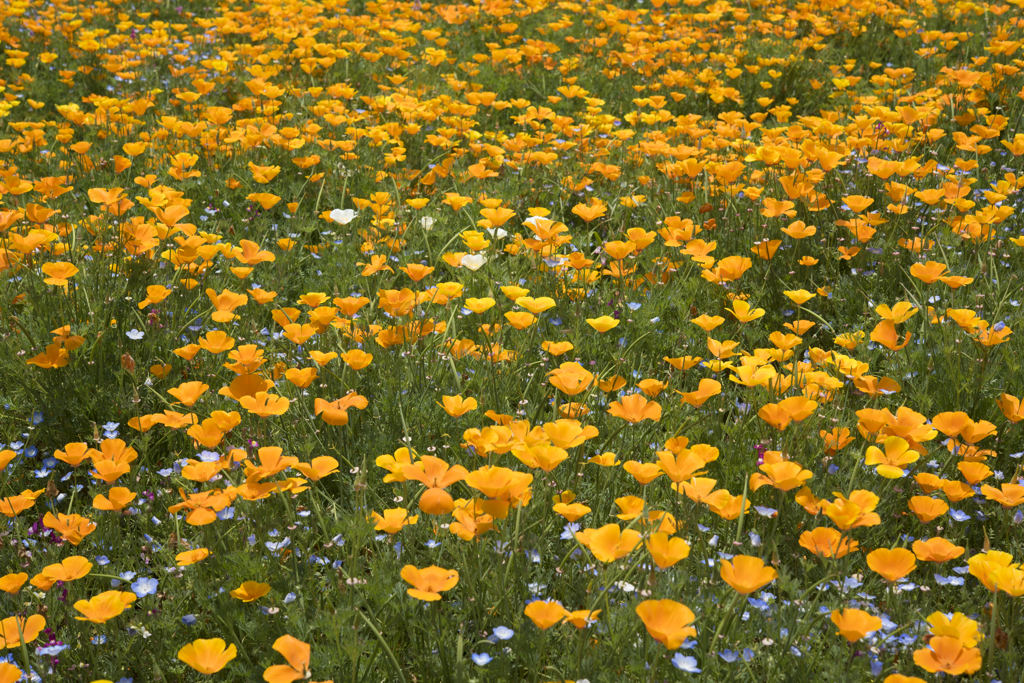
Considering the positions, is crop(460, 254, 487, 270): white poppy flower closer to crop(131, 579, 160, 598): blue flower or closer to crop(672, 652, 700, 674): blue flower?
crop(131, 579, 160, 598): blue flower

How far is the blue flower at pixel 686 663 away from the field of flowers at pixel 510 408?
0.04 metres

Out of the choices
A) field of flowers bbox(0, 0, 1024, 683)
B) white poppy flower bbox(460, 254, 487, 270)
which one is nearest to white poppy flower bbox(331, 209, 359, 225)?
field of flowers bbox(0, 0, 1024, 683)

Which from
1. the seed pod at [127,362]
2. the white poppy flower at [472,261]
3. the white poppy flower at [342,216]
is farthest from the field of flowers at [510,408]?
the white poppy flower at [342,216]

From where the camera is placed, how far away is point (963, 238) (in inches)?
140

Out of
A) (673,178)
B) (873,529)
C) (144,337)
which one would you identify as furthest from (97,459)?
(673,178)

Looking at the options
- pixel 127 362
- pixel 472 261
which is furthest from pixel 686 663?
pixel 127 362

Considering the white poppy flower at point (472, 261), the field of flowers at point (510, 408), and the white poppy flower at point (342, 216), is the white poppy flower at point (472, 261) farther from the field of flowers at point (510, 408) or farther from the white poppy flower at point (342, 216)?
the white poppy flower at point (342, 216)

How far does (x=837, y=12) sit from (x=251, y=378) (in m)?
7.04

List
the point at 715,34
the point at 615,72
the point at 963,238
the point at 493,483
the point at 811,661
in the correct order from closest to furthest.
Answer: the point at 811,661 → the point at 493,483 → the point at 963,238 → the point at 615,72 → the point at 715,34

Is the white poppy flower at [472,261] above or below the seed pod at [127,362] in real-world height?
above

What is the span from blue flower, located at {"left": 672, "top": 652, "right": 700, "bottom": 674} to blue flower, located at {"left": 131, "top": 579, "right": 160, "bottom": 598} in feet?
3.87

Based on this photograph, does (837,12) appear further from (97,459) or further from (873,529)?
(97,459)

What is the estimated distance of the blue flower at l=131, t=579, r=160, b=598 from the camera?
1842 mm

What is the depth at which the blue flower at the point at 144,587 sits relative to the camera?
1.84 meters
